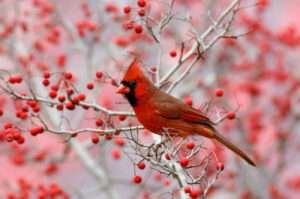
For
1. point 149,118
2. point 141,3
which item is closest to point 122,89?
point 149,118

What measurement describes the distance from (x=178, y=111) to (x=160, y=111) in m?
0.19

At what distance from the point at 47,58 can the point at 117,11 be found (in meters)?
0.87

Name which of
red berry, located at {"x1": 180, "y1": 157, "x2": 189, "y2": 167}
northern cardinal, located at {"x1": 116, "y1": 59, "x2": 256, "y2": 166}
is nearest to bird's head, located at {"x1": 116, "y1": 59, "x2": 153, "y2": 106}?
northern cardinal, located at {"x1": 116, "y1": 59, "x2": 256, "y2": 166}

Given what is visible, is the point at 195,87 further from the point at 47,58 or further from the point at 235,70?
the point at 47,58

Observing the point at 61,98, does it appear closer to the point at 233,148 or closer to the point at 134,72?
the point at 134,72

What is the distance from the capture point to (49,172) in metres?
6.34

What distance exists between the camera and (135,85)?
4.67 m

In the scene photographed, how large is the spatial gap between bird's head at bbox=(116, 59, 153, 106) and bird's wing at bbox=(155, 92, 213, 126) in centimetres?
11

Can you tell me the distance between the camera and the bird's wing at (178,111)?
188 inches

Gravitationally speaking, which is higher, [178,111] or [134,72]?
[134,72]

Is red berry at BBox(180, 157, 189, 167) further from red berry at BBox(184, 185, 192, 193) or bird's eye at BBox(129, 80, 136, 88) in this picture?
bird's eye at BBox(129, 80, 136, 88)

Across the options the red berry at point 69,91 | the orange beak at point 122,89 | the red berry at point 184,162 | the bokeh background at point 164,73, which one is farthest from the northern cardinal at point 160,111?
the bokeh background at point 164,73

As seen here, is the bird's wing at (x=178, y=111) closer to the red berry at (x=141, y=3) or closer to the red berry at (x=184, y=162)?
the red berry at (x=141, y=3)

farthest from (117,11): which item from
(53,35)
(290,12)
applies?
(290,12)
